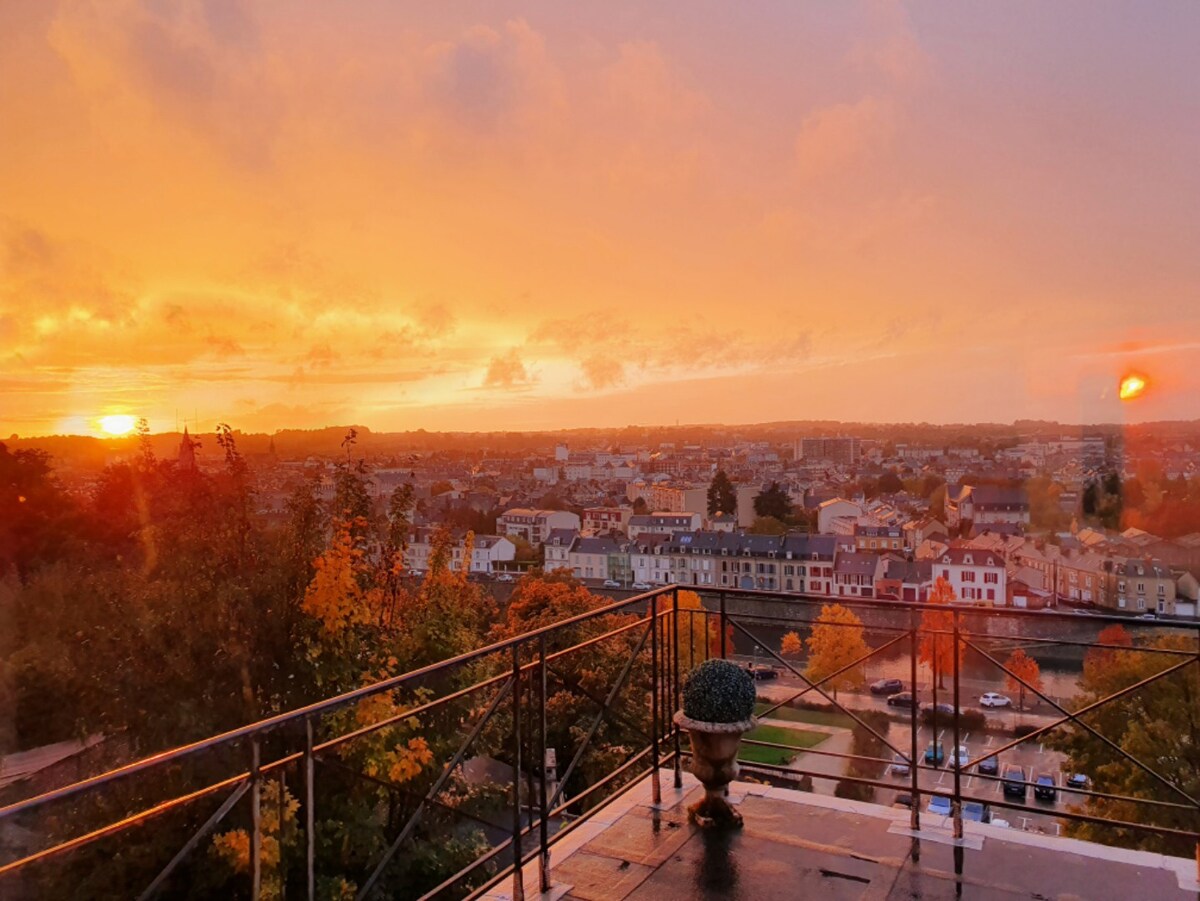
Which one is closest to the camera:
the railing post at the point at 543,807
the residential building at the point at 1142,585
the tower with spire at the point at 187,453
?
the railing post at the point at 543,807

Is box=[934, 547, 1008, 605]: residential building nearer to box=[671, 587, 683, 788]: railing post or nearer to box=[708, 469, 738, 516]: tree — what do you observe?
Answer: box=[708, 469, 738, 516]: tree

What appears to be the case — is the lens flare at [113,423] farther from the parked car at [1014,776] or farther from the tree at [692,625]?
the parked car at [1014,776]

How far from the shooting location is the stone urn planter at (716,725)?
11.9 ft

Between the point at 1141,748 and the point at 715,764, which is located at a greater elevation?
the point at 715,764

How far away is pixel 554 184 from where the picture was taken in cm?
1375

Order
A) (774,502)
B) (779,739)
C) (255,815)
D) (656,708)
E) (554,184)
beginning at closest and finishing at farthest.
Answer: (255,815) → (656,708) → (554,184) → (779,739) → (774,502)

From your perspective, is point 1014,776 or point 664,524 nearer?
point 1014,776

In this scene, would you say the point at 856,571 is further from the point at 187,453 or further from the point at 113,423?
the point at 187,453

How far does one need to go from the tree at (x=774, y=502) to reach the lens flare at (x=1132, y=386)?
30.6 meters

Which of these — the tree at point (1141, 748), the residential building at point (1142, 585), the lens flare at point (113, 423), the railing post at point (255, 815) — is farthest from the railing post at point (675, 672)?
the residential building at point (1142, 585)

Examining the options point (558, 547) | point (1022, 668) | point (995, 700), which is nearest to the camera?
point (1022, 668)

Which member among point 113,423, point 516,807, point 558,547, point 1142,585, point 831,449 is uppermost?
point 113,423

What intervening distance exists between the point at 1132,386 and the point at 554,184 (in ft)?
63.7

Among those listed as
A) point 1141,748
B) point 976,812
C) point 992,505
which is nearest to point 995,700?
point 976,812
